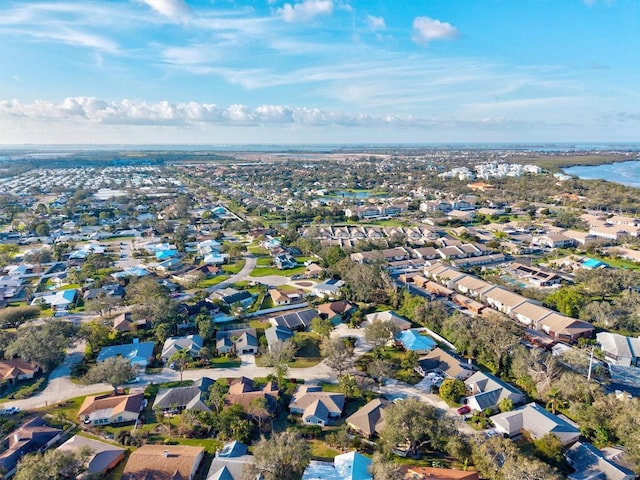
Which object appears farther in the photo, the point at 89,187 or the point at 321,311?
the point at 89,187

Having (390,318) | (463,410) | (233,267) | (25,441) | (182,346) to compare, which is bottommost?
(463,410)

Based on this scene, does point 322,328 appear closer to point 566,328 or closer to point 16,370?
point 566,328

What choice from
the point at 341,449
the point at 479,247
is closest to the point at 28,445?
the point at 341,449

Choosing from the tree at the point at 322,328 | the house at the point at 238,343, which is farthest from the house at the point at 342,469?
the house at the point at 238,343

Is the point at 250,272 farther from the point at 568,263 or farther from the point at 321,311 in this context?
the point at 568,263

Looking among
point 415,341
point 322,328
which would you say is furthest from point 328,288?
point 415,341

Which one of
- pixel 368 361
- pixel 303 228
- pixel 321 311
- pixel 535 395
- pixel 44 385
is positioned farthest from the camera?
pixel 303 228
